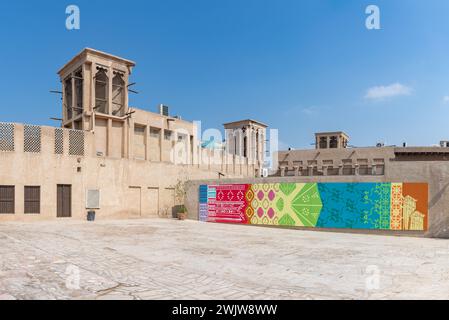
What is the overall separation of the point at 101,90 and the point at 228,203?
15667 millimetres

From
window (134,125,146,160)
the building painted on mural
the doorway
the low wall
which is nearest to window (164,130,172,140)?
window (134,125,146,160)

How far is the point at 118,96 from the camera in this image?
3062 cm

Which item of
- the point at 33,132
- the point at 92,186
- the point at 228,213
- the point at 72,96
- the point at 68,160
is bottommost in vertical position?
the point at 228,213

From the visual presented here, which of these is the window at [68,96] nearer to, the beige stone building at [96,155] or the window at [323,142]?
the beige stone building at [96,155]

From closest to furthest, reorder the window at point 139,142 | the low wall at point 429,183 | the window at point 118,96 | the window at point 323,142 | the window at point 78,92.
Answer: the low wall at point 429,183, the window at point 78,92, the window at point 118,96, the window at point 139,142, the window at point 323,142

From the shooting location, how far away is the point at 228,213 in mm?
24328

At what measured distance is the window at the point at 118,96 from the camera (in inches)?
1195

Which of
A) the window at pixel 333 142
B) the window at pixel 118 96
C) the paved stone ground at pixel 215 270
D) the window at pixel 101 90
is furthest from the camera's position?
the window at pixel 333 142

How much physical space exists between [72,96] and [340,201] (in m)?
23.3

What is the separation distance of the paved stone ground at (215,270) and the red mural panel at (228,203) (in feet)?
32.4

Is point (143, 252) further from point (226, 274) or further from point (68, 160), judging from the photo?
point (68, 160)

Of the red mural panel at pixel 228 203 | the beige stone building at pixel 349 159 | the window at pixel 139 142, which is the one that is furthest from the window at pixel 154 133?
the beige stone building at pixel 349 159

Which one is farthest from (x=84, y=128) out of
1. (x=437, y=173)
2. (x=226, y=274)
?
(x=437, y=173)
